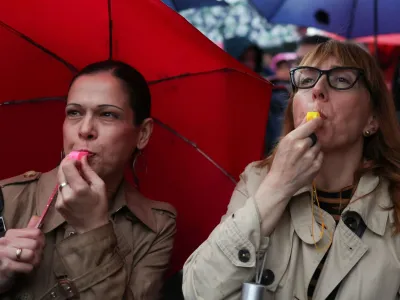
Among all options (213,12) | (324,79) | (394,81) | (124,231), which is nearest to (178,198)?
(124,231)

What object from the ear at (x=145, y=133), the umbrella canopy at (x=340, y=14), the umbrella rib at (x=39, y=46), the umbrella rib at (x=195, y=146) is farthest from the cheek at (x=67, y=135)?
the umbrella canopy at (x=340, y=14)

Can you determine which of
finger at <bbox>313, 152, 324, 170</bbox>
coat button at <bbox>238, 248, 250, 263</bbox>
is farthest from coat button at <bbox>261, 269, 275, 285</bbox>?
finger at <bbox>313, 152, 324, 170</bbox>

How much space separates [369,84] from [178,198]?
133cm

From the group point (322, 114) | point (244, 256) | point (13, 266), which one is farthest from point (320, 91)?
point (13, 266)

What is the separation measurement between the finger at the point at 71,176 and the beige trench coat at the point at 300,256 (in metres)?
0.60

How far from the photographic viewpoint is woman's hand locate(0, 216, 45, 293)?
2584 millimetres

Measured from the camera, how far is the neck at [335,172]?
299 centimetres

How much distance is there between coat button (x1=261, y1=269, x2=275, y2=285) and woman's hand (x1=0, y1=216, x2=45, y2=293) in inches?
38.1

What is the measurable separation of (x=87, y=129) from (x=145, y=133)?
1.50 feet

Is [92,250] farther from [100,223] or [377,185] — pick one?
[377,185]

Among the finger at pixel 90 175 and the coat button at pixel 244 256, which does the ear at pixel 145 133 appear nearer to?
the finger at pixel 90 175

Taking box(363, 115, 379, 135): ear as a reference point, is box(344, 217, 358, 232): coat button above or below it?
below

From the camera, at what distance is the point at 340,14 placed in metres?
4.60

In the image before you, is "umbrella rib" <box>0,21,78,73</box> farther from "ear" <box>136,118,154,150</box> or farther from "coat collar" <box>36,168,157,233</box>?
"coat collar" <box>36,168,157,233</box>
